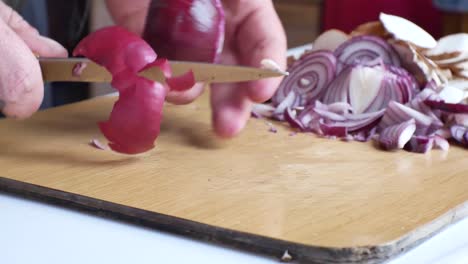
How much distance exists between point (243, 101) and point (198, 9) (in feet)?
0.47

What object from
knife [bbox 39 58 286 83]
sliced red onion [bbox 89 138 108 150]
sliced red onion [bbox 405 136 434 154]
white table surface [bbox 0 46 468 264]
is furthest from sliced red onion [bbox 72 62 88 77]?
sliced red onion [bbox 405 136 434 154]

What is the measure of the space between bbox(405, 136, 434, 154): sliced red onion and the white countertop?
0.85ft

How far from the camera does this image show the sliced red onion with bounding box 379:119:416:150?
4.05ft

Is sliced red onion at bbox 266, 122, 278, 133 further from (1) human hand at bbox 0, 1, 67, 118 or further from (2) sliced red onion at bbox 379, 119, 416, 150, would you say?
(1) human hand at bbox 0, 1, 67, 118

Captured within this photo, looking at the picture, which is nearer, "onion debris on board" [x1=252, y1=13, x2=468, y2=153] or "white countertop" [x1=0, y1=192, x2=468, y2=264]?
"white countertop" [x1=0, y1=192, x2=468, y2=264]

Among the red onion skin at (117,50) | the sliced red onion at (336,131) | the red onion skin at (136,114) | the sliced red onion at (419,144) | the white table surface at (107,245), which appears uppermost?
the red onion skin at (117,50)

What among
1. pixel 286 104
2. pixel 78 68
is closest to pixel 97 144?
pixel 78 68

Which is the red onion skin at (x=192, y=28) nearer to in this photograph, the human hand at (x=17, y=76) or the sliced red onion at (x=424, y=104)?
the human hand at (x=17, y=76)

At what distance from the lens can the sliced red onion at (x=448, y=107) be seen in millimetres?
1304

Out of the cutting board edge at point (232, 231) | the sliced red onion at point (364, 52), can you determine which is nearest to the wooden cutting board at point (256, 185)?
the cutting board edge at point (232, 231)

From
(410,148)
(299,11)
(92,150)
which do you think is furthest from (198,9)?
(299,11)

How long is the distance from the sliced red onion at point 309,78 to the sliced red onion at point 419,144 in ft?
0.81

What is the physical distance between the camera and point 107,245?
0.89 m

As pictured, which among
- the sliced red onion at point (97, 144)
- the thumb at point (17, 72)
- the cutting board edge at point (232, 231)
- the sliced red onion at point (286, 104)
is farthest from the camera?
the sliced red onion at point (286, 104)
